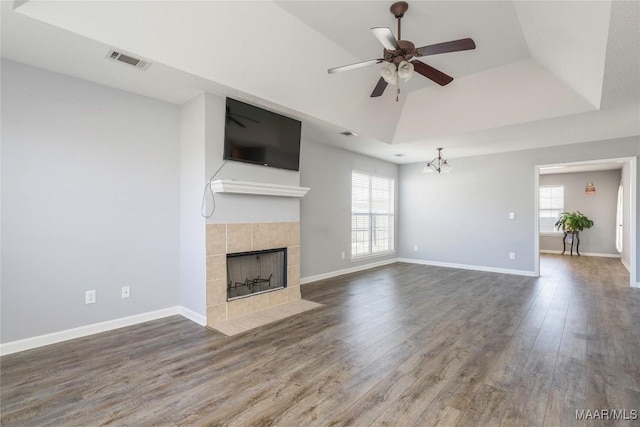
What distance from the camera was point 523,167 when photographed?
5.84 m

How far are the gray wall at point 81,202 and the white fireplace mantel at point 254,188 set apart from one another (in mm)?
782

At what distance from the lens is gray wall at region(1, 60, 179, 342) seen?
8.57 ft

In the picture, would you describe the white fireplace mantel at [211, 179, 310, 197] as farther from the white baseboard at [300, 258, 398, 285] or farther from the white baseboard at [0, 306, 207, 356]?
the white baseboard at [300, 258, 398, 285]

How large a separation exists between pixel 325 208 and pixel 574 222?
7.53 meters

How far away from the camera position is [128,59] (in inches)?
103

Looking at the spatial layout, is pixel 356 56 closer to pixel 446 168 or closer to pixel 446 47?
pixel 446 47

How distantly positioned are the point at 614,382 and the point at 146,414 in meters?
3.15

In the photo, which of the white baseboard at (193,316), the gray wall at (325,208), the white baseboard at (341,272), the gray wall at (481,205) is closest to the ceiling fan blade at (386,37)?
the gray wall at (325,208)

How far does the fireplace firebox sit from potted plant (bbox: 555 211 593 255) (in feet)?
28.4

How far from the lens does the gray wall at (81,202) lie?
→ 2.61 meters

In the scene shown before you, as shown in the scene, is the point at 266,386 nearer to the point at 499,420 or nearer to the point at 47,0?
the point at 499,420

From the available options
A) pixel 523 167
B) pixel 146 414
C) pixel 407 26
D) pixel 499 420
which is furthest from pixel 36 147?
pixel 523 167

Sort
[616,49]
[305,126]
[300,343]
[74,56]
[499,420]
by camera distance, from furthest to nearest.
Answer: [305,126]
[300,343]
[74,56]
[616,49]
[499,420]

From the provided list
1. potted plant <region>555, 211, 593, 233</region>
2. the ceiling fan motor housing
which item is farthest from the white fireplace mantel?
potted plant <region>555, 211, 593, 233</region>
